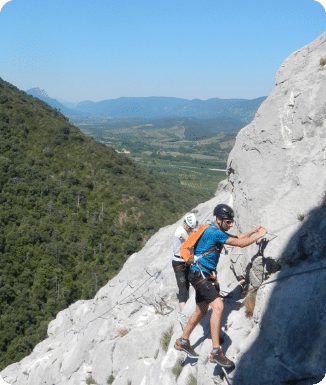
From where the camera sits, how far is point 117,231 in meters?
39.8

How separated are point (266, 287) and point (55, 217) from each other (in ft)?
117

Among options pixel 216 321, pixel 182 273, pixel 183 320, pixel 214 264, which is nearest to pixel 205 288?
pixel 214 264

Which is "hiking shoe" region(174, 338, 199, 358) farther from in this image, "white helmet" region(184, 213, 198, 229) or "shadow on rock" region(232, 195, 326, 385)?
"white helmet" region(184, 213, 198, 229)

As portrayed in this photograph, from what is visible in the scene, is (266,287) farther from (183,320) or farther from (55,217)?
(55,217)

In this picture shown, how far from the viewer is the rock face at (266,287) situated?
5230 millimetres

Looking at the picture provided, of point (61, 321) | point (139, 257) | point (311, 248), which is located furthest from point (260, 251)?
point (61, 321)

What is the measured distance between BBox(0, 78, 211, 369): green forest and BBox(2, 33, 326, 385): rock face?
2085 cm

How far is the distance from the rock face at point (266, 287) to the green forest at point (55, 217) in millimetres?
20848

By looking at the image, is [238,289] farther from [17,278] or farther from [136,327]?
[17,278]

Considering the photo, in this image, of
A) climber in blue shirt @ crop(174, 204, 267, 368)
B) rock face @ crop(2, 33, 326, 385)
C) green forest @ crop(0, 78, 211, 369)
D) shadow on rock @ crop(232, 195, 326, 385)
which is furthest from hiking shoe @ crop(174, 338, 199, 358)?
green forest @ crop(0, 78, 211, 369)

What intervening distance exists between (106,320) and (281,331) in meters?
8.90

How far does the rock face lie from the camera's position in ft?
17.2

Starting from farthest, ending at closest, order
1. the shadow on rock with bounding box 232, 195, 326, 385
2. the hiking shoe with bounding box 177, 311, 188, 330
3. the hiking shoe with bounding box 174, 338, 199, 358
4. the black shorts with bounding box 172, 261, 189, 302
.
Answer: the black shorts with bounding box 172, 261, 189, 302 < the hiking shoe with bounding box 177, 311, 188, 330 < the hiking shoe with bounding box 174, 338, 199, 358 < the shadow on rock with bounding box 232, 195, 326, 385

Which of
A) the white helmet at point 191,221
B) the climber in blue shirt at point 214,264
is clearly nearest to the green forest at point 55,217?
the white helmet at point 191,221
